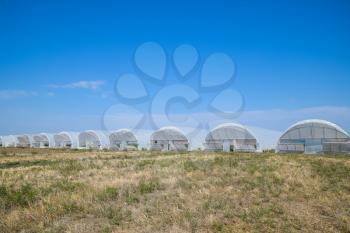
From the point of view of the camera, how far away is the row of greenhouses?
38.6 metres

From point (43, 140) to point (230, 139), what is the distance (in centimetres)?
5585

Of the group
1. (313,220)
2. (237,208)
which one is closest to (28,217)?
(237,208)

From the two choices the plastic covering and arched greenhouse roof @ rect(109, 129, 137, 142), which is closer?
arched greenhouse roof @ rect(109, 129, 137, 142)

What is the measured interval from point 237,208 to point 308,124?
1246 inches

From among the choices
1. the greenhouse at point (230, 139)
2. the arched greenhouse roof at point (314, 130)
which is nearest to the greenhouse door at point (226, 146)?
the greenhouse at point (230, 139)

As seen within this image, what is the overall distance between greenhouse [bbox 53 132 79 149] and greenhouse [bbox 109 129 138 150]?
13059 mm

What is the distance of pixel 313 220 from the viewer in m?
10.3

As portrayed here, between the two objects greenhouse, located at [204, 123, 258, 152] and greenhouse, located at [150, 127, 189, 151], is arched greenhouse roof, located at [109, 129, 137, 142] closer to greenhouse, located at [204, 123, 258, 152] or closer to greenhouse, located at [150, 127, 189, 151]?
greenhouse, located at [150, 127, 189, 151]

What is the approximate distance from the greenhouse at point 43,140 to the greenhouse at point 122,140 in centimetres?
2372

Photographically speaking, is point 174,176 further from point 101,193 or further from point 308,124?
A: point 308,124

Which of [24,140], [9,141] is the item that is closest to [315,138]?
[24,140]

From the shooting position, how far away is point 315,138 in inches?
1556

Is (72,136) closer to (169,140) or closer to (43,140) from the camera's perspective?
(43,140)

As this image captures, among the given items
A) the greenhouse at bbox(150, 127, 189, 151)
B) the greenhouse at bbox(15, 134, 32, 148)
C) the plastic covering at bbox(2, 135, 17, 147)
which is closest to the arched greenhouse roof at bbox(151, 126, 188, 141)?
the greenhouse at bbox(150, 127, 189, 151)
